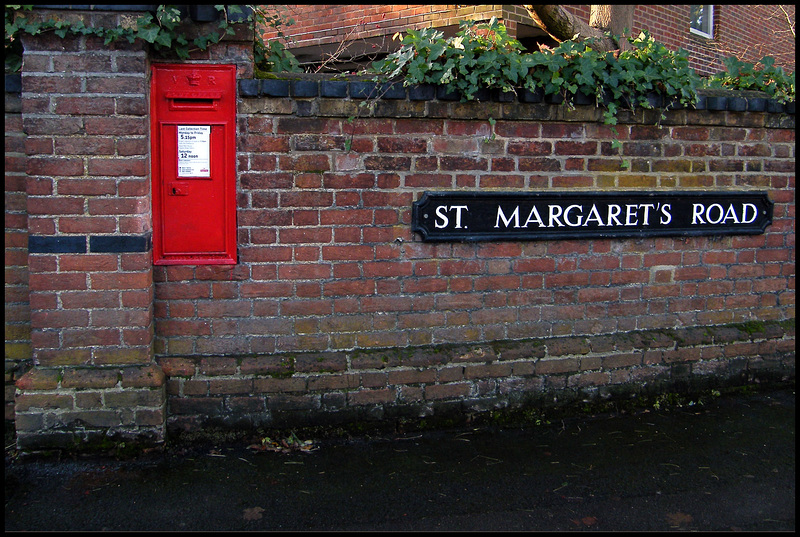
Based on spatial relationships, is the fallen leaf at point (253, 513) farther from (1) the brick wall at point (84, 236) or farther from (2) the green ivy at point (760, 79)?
(2) the green ivy at point (760, 79)

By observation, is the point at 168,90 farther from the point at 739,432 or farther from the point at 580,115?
the point at 739,432

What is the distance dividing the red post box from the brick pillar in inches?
4.2

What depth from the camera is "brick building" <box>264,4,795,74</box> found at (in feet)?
22.7

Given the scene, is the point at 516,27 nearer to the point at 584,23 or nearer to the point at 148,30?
the point at 584,23

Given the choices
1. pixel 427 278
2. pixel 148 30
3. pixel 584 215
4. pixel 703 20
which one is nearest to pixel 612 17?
pixel 584 215

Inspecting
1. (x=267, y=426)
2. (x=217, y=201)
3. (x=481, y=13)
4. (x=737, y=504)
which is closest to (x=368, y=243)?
(x=217, y=201)

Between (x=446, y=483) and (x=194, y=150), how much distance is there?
211 cm

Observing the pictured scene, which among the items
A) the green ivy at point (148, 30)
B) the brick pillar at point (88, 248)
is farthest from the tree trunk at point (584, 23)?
the brick pillar at point (88, 248)

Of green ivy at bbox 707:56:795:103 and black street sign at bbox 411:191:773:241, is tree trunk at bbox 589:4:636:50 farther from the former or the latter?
black street sign at bbox 411:191:773:241

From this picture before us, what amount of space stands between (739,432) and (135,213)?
3504mm

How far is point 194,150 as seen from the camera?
3.32 meters

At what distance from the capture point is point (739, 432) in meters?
3.63

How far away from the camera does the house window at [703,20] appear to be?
9.27 metres

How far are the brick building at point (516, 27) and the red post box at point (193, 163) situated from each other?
2408 mm
